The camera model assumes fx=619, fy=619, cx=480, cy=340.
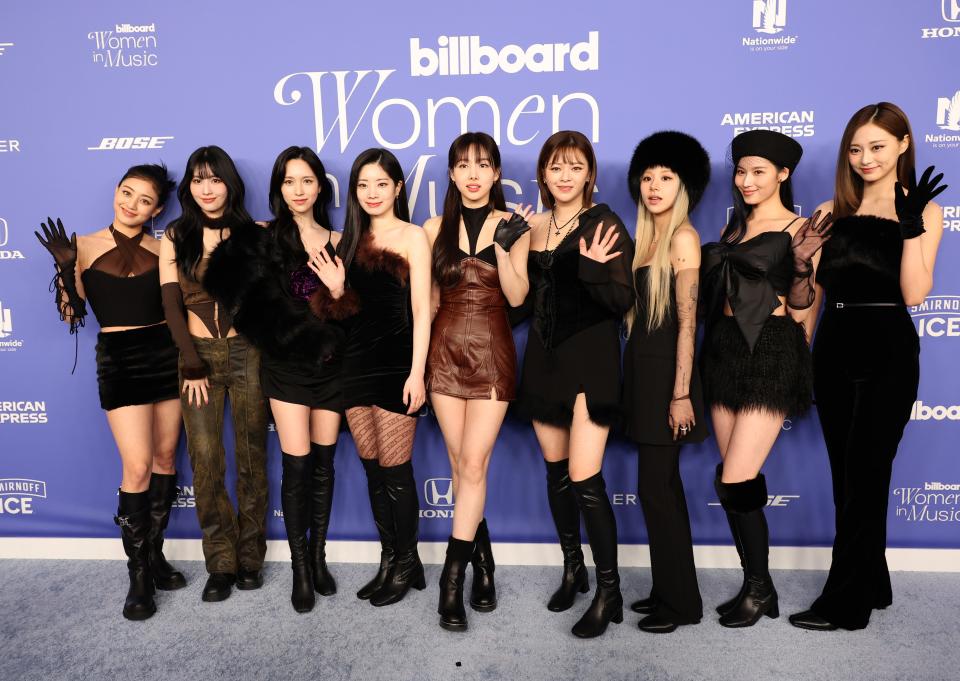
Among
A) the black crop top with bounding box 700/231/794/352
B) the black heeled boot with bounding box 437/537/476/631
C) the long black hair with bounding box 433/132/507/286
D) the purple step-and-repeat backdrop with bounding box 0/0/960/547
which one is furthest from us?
the purple step-and-repeat backdrop with bounding box 0/0/960/547

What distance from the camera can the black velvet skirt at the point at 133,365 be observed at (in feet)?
9.46

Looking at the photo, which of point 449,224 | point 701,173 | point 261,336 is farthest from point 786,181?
point 261,336

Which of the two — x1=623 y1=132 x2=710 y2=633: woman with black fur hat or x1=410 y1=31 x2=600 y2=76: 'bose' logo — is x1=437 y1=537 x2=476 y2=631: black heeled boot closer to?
x1=623 y1=132 x2=710 y2=633: woman with black fur hat

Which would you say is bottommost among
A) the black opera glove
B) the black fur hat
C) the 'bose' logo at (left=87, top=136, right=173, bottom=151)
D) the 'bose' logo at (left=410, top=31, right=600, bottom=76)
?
the black opera glove

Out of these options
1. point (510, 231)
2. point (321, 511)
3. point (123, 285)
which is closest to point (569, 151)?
point (510, 231)

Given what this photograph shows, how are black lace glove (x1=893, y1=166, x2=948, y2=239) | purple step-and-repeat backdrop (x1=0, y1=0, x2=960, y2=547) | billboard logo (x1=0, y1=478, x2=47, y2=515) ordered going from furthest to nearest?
1. billboard logo (x1=0, y1=478, x2=47, y2=515)
2. purple step-and-repeat backdrop (x1=0, y1=0, x2=960, y2=547)
3. black lace glove (x1=893, y1=166, x2=948, y2=239)

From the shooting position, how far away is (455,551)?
2.73 m

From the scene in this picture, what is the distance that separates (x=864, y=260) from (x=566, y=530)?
1728 millimetres

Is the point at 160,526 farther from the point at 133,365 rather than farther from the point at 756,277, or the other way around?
the point at 756,277

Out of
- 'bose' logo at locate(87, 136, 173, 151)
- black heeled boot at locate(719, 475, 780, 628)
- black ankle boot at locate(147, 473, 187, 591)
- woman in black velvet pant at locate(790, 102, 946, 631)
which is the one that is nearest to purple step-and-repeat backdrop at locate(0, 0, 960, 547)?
'bose' logo at locate(87, 136, 173, 151)

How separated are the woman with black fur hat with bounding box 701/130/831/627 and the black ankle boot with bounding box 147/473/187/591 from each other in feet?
8.65

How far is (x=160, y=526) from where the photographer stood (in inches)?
122

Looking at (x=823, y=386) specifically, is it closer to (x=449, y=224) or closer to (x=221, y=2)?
(x=449, y=224)

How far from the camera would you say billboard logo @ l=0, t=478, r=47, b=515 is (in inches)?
139
